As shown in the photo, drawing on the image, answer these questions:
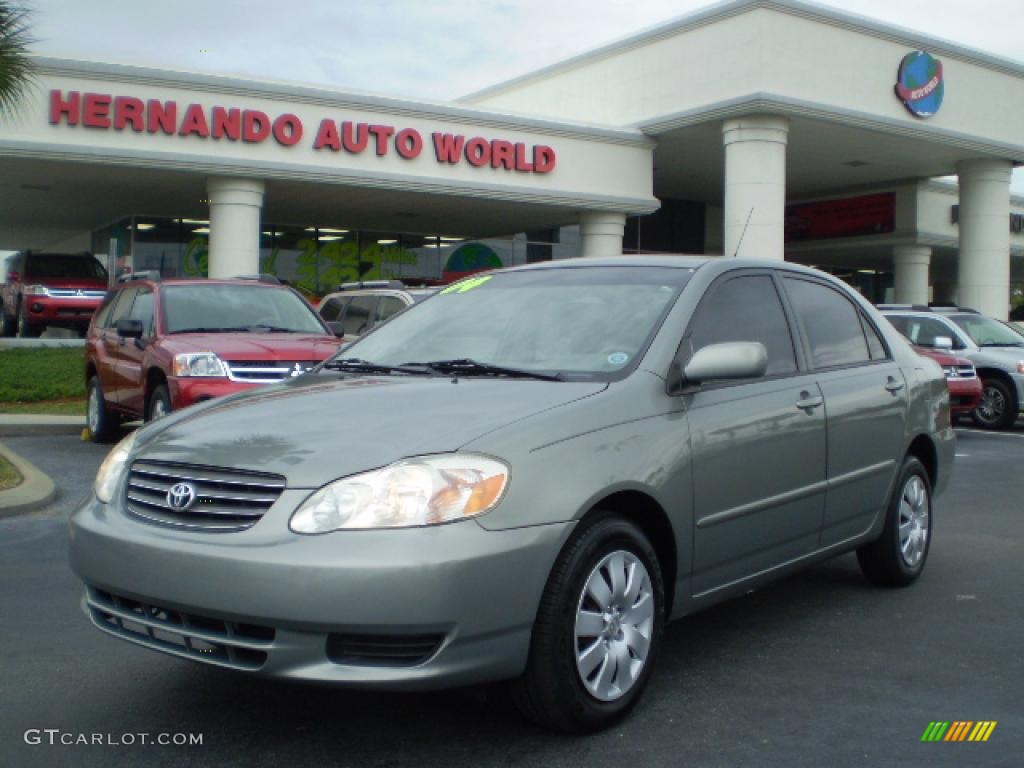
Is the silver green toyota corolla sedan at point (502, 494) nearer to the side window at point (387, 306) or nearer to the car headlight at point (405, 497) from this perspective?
the car headlight at point (405, 497)

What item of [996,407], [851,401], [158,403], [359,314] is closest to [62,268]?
[359,314]

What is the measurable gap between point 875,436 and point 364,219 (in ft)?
86.8

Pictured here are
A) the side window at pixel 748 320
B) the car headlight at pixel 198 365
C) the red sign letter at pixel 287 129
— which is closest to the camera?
the side window at pixel 748 320

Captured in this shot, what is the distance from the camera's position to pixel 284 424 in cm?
389

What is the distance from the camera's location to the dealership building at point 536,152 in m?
22.2

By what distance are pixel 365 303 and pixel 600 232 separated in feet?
48.1

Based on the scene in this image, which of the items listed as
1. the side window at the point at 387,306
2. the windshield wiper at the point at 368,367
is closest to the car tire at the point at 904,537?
the windshield wiper at the point at 368,367

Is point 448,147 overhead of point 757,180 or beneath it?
overhead

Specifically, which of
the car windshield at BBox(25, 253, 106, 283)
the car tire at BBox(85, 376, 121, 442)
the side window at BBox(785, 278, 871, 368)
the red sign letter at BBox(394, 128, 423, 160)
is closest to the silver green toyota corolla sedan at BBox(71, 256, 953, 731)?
the side window at BBox(785, 278, 871, 368)

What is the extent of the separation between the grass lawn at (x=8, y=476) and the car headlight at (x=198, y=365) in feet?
5.01

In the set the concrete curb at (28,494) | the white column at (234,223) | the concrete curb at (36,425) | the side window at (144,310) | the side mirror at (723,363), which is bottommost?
the concrete curb at (28,494)

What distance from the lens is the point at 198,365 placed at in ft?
32.5

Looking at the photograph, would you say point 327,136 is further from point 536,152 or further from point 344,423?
point 344,423

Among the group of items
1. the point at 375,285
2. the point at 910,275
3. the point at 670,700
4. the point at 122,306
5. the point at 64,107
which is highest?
the point at 64,107
